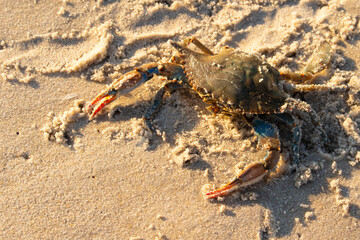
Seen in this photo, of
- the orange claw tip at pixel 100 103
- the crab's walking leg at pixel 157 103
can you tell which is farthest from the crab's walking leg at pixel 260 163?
the orange claw tip at pixel 100 103

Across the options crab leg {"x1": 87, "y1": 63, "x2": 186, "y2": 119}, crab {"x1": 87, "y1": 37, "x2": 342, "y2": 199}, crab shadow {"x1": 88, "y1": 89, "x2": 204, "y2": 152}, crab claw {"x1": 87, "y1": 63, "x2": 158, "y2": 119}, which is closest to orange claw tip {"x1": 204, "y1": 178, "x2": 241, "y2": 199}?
crab {"x1": 87, "y1": 37, "x2": 342, "y2": 199}

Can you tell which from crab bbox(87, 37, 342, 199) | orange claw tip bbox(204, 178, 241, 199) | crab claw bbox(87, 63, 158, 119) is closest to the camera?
orange claw tip bbox(204, 178, 241, 199)

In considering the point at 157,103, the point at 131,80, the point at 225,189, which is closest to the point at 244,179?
the point at 225,189

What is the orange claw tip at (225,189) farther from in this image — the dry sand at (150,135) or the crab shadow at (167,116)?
the crab shadow at (167,116)

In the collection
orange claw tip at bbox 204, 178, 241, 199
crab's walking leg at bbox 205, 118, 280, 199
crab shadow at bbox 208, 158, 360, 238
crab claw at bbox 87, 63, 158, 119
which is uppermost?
crab claw at bbox 87, 63, 158, 119

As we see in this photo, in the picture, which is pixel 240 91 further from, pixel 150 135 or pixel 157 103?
pixel 150 135

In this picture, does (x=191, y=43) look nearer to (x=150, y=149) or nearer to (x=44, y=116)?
(x=150, y=149)

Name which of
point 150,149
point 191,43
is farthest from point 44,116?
point 191,43

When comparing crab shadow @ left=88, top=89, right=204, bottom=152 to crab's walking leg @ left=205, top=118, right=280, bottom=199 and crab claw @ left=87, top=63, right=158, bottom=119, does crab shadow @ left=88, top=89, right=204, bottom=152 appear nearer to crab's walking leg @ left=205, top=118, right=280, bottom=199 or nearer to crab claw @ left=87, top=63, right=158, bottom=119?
crab claw @ left=87, top=63, right=158, bottom=119
